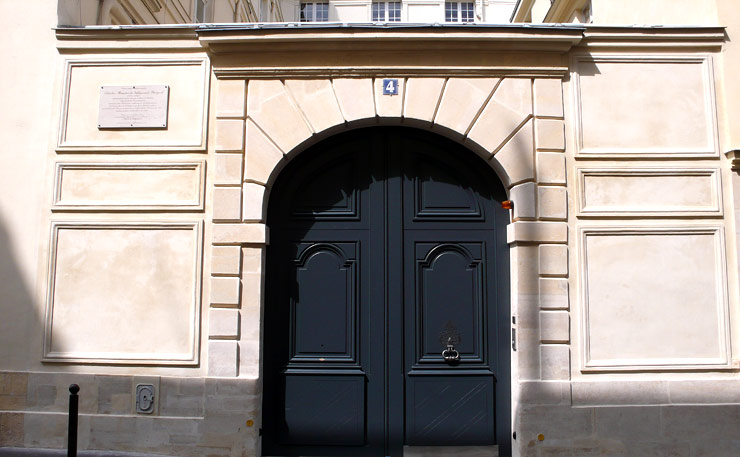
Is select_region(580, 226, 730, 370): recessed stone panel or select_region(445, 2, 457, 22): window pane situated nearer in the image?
select_region(580, 226, 730, 370): recessed stone panel

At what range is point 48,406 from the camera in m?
6.04

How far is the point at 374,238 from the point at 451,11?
1640cm

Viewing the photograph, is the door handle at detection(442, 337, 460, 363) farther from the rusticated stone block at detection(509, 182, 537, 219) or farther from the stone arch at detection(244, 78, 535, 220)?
the stone arch at detection(244, 78, 535, 220)

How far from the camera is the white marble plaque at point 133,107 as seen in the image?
627cm

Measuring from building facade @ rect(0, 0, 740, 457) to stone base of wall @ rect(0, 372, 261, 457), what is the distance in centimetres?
2

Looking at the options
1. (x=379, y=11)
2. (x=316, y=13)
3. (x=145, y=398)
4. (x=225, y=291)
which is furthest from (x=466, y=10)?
(x=145, y=398)

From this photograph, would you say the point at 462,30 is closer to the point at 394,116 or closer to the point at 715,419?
the point at 394,116

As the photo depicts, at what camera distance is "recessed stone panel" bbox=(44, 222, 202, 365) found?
605 cm

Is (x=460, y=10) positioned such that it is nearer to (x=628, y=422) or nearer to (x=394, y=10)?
(x=394, y=10)

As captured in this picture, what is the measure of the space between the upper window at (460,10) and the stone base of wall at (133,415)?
17.6 m

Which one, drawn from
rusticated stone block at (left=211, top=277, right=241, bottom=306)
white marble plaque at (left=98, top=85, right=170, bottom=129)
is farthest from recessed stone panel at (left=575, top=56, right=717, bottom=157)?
white marble plaque at (left=98, top=85, right=170, bottom=129)

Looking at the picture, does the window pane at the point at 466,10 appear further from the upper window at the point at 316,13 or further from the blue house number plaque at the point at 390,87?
the blue house number plaque at the point at 390,87

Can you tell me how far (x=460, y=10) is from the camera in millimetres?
20344

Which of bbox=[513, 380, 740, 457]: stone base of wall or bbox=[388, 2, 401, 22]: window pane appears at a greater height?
bbox=[388, 2, 401, 22]: window pane
